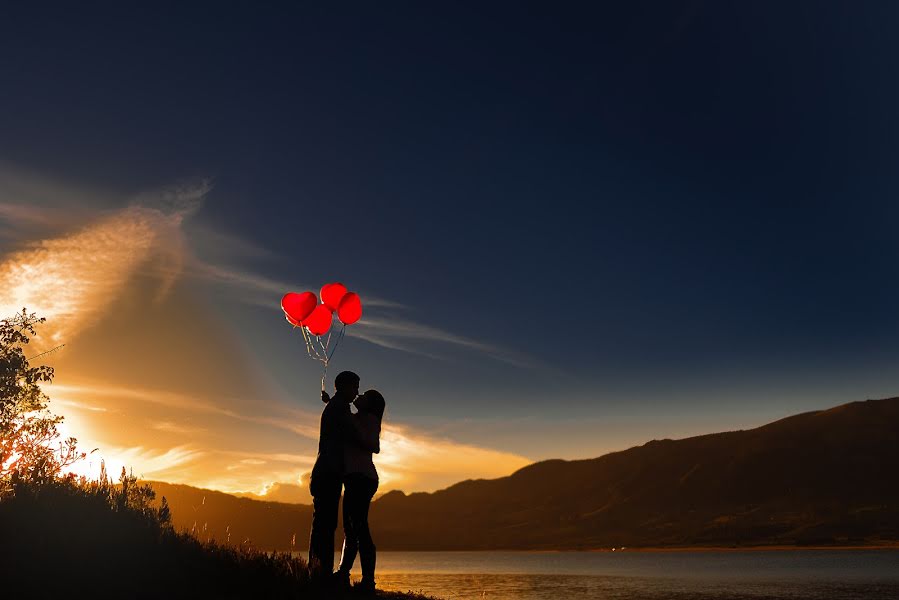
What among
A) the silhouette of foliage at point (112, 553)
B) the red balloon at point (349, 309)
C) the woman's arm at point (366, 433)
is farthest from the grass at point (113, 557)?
the red balloon at point (349, 309)

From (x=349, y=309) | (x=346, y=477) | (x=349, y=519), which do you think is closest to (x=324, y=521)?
(x=349, y=519)

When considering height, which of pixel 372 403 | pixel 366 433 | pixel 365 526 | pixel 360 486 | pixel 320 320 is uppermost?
pixel 320 320

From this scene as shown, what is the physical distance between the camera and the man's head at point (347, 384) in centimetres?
904

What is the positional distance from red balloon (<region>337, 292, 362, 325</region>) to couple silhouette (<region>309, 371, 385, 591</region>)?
4.17 m

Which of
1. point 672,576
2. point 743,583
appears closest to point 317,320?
point 743,583

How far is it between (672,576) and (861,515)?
141 metres

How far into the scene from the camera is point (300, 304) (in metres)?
13.7

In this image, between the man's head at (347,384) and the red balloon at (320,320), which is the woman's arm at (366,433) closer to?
the man's head at (347,384)

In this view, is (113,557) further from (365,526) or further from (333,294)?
(333,294)

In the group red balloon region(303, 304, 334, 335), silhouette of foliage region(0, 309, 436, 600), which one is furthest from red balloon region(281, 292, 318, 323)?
silhouette of foliage region(0, 309, 436, 600)

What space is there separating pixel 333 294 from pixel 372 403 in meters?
4.63

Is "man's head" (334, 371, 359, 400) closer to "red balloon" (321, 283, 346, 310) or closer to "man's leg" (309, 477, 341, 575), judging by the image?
"man's leg" (309, 477, 341, 575)

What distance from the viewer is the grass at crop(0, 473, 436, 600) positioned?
6848mm

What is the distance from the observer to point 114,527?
8430mm
